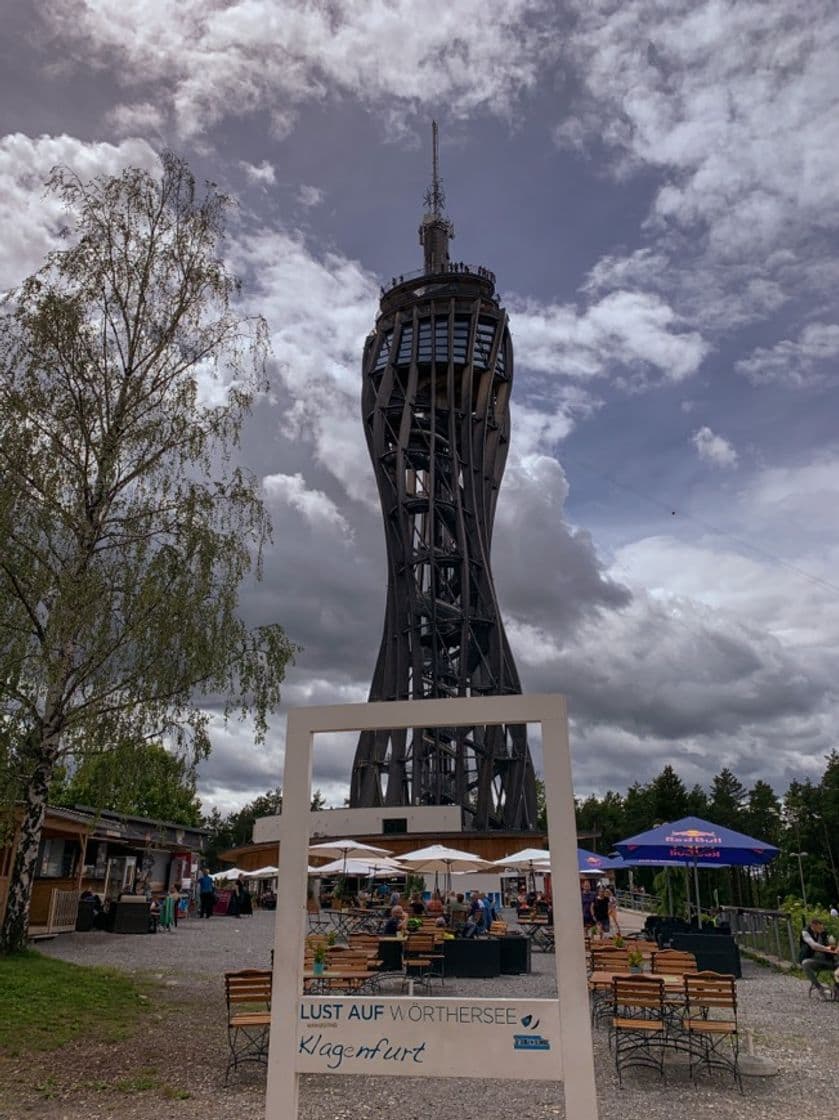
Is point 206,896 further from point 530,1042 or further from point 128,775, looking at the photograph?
point 530,1042

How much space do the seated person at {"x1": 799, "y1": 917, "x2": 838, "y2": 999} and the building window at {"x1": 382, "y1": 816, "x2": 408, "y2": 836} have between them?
29.1 metres

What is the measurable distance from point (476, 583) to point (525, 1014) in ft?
141

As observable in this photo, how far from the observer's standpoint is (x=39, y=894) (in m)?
20.0

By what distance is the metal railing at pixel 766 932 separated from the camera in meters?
16.1

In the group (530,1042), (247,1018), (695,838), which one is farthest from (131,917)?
(530,1042)

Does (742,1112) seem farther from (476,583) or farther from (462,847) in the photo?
(476,583)

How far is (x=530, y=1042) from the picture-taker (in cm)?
507

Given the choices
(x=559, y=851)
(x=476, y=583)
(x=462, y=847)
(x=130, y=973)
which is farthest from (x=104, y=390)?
(x=476, y=583)

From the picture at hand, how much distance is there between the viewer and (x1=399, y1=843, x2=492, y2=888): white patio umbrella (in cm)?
1797

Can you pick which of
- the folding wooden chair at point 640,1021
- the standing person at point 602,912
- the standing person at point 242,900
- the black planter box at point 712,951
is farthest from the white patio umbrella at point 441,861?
the standing person at point 242,900

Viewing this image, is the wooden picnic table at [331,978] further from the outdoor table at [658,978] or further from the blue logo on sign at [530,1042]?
the blue logo on sign at [530,1042]

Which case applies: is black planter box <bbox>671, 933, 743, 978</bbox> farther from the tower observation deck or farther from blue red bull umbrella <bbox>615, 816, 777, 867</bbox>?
the tower observation deck

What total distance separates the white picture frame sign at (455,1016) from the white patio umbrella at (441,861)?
12.8 meters

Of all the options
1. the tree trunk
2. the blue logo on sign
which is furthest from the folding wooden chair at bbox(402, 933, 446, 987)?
Answer: the blue logo on sign
